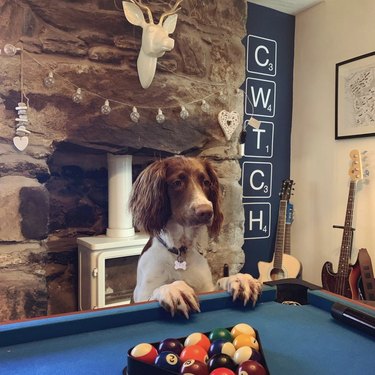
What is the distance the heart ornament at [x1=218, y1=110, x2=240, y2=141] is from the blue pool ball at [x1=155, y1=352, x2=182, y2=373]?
205 centimetres

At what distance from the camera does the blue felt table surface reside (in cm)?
83

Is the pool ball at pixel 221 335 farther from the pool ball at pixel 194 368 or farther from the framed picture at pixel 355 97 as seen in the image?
the framed picture at pixel 355 97

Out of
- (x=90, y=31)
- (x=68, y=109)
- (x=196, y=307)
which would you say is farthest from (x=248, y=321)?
(x=90, y=31)

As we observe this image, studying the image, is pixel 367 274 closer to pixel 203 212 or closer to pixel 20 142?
pixel 203 212

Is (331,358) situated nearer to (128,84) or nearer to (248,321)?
(248,321)

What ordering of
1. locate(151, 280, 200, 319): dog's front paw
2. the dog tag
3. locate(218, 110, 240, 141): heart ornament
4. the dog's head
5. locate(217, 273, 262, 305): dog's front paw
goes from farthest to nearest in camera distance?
1. locate(218, 110, 240, 141): heart ornament
2. the dog's head
3. the dog tag
4. locate(217, 273, 262, 305): dog's front paw
5. locate(151, 280, 200, 319): dog's front paw

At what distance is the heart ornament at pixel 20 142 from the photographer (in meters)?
1.96

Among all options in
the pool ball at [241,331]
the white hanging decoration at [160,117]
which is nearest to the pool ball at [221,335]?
the pool ball at [241,331]

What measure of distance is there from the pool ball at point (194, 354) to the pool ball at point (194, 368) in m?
0.04

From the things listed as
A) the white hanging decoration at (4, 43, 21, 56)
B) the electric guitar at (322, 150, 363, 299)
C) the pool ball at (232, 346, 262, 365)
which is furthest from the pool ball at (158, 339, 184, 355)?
the electric guitar at (322, 150, 363, 299)

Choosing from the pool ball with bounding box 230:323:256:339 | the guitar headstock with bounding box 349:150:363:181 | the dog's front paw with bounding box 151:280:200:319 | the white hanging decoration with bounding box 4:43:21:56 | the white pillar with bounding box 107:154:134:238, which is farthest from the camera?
the guitar headstock with bounding box 349:150:363:181

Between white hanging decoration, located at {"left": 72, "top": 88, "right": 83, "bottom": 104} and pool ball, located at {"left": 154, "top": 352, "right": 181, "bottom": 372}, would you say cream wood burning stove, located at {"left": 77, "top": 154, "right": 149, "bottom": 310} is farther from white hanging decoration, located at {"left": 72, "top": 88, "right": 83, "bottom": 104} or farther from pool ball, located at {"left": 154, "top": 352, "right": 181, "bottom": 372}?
pool ball, located at {"left": 154, "top": 352, "right": 181, "bottom": 372}

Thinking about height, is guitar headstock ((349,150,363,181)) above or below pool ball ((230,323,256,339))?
above

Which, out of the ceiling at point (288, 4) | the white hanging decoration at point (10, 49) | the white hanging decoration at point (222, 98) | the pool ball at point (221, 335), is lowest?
the pool ball at point (221, 335)
